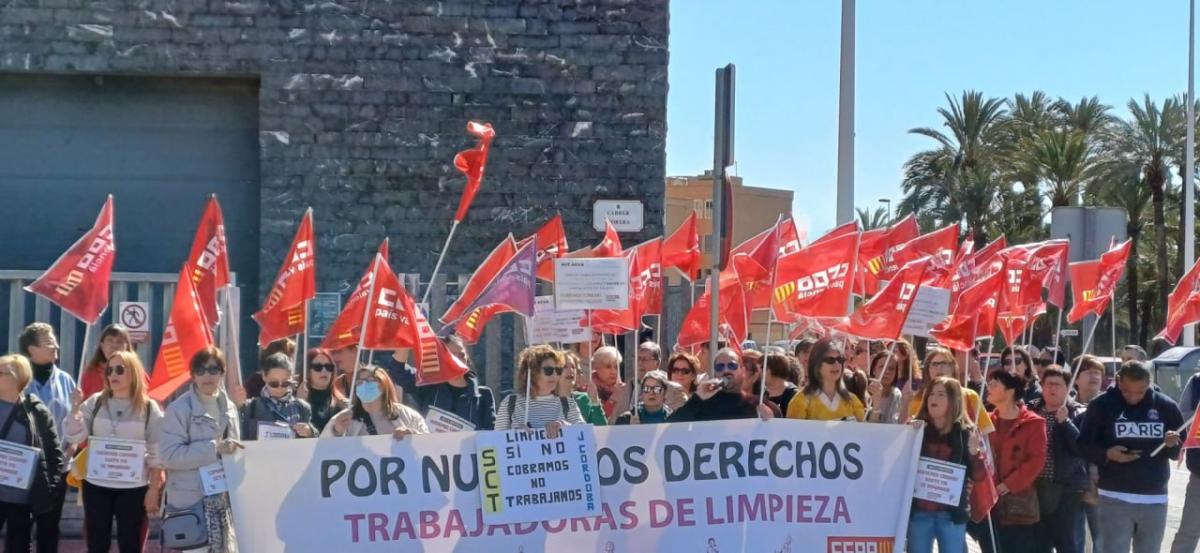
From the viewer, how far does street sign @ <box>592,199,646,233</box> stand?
15.8 meters

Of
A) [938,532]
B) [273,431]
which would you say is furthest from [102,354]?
[938,532]

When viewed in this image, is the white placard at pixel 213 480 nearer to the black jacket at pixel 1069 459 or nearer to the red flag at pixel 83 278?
the red flag at pixel 83 278

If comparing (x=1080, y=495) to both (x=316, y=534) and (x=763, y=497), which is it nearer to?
(x=763, y=497)

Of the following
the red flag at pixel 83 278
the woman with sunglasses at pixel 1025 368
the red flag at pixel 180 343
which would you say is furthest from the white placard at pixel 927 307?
the red flag at pixel 83 278

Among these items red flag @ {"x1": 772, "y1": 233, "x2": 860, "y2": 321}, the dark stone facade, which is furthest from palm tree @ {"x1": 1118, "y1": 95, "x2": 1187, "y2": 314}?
red flag @ {"x1": 772, "y1": 233, "x2": 860, "y2": 321}

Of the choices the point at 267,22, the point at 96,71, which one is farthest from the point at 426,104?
the point at 96,71

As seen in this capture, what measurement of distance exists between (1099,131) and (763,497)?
37.6 m

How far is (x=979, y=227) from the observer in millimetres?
45344

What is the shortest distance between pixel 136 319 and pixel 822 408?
5.10m

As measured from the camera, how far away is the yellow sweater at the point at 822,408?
32.3 ft

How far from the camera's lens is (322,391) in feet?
32.0

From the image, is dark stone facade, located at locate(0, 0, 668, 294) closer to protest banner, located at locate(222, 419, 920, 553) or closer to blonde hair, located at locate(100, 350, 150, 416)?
blonde hair, located at locate(100, 350, 150, 416)

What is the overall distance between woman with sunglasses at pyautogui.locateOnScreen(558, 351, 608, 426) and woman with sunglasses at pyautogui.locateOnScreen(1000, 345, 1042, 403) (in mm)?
2944

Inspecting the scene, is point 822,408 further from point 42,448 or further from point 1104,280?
point 42,448
